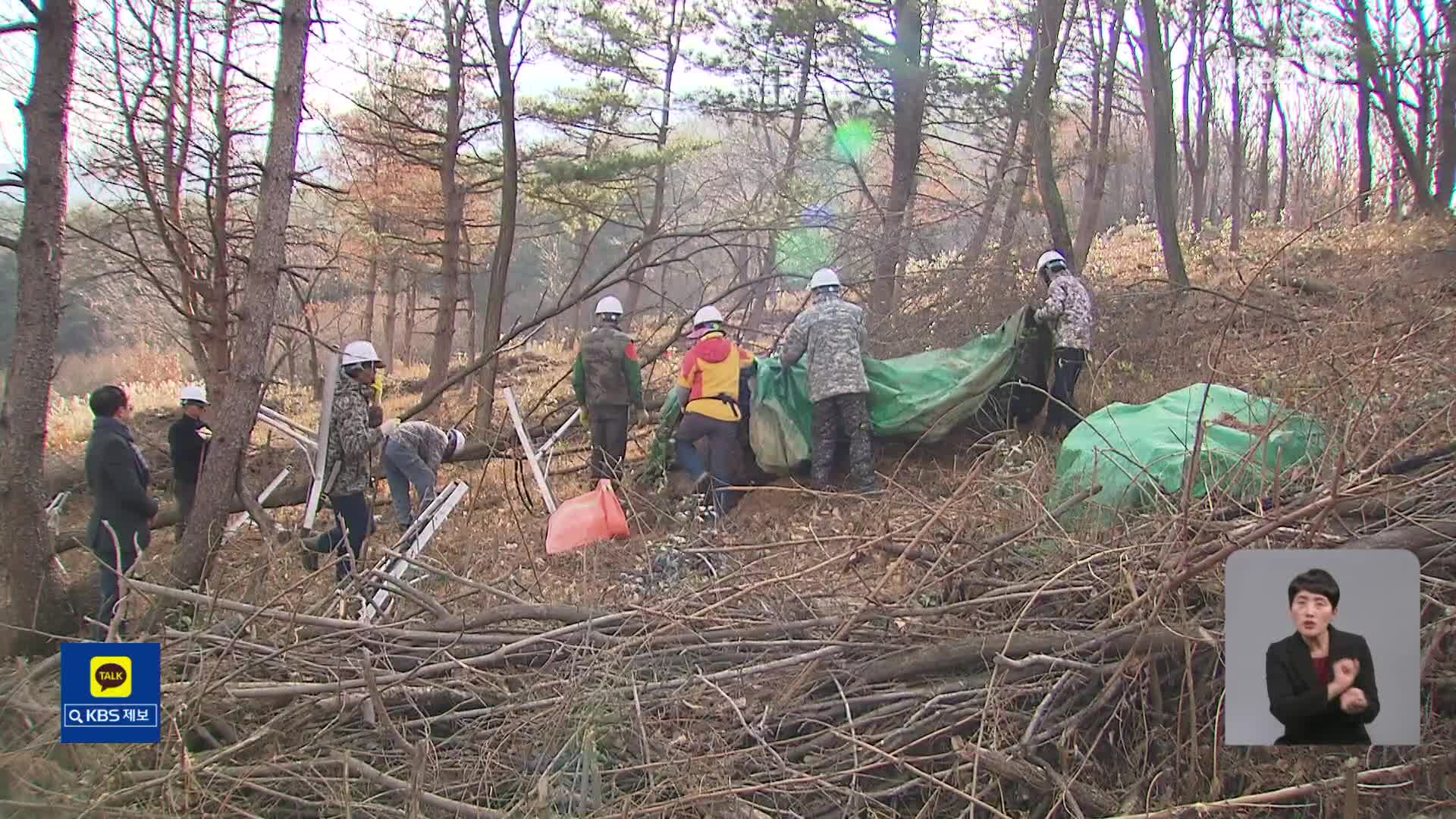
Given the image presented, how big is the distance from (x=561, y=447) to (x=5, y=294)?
1867 centimetres

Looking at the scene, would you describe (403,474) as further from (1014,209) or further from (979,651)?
(1014,209)

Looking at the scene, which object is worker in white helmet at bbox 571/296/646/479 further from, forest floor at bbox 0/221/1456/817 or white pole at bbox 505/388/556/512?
forest floor at bbox 0/221/1456/817

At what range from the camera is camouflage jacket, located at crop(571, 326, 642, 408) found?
270 inches

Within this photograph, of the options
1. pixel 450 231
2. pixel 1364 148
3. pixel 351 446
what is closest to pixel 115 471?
pixel 351 446

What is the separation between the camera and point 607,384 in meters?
6.91

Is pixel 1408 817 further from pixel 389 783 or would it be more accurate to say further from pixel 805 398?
pixel 805 398

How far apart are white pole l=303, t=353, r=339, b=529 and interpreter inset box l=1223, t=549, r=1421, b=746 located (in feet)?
15.6

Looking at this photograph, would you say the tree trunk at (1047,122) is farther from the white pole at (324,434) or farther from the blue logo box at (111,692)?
the blue logo box at (111,692)

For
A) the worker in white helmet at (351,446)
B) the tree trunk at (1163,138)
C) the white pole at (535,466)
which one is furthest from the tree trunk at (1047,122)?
the worker in white helmet at (351,446)

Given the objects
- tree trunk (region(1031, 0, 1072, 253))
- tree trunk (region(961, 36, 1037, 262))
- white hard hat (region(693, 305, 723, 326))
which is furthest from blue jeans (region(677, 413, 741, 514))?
tree trunk (region(1031, 0, 1072, 253))

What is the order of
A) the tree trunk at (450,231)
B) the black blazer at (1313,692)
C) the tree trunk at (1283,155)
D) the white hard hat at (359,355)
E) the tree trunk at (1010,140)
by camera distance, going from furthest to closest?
1. the tree trunk at (1283,155)
2. the tree trunk at (450,231)
3. the tree trunk at (1010,140)
4. the white hard hat at (359,355)
5. the black blazer at (1313,692)

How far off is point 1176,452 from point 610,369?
13.9ft

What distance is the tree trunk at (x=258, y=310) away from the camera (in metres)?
5.02

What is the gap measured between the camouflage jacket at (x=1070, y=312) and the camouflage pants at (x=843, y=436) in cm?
140
